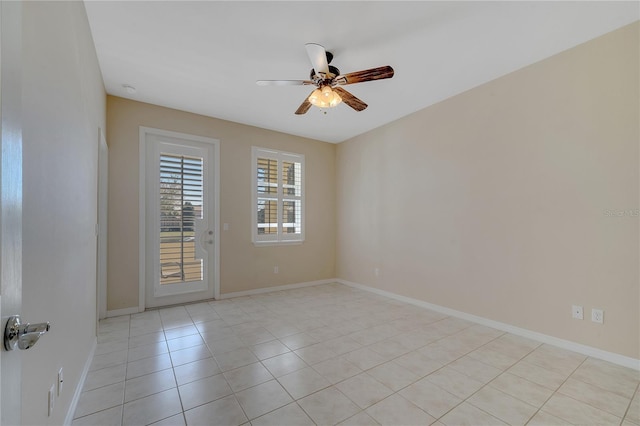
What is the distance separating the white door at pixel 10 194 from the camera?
0.55 meters

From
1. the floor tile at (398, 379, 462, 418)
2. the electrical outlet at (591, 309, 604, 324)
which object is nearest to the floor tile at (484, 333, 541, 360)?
the electrical outlet at (591, 309, 604, 324)

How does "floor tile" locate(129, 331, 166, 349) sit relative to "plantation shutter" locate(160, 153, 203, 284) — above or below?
below

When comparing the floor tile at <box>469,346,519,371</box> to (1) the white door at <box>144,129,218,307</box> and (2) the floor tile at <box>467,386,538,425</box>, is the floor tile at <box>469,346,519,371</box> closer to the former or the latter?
(2) the floor tile at <box>467,386,538,425</box>

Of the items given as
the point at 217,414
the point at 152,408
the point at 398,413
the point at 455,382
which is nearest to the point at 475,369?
the point at 455,382

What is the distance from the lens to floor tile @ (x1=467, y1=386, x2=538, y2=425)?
171 cm

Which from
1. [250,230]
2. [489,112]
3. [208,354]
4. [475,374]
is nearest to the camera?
[475,374]

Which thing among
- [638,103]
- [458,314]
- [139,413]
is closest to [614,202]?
[638,103]

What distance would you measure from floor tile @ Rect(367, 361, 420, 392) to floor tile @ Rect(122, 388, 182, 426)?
1.40m

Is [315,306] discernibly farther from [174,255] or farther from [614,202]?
[614,202]

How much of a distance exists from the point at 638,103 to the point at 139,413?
430 centimetres

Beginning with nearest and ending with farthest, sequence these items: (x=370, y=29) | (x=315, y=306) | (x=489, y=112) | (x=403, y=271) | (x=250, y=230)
Result: 1. (x=370, y=29)
2. (x=489, y=112)
3. (x=315, y=306)
4. (x=403, y=271)
5. (x=250, y=230)

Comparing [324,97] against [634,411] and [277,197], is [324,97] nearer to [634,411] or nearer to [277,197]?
[277,197]

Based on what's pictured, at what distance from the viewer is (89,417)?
1715 mm

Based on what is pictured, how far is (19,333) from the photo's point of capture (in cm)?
58
